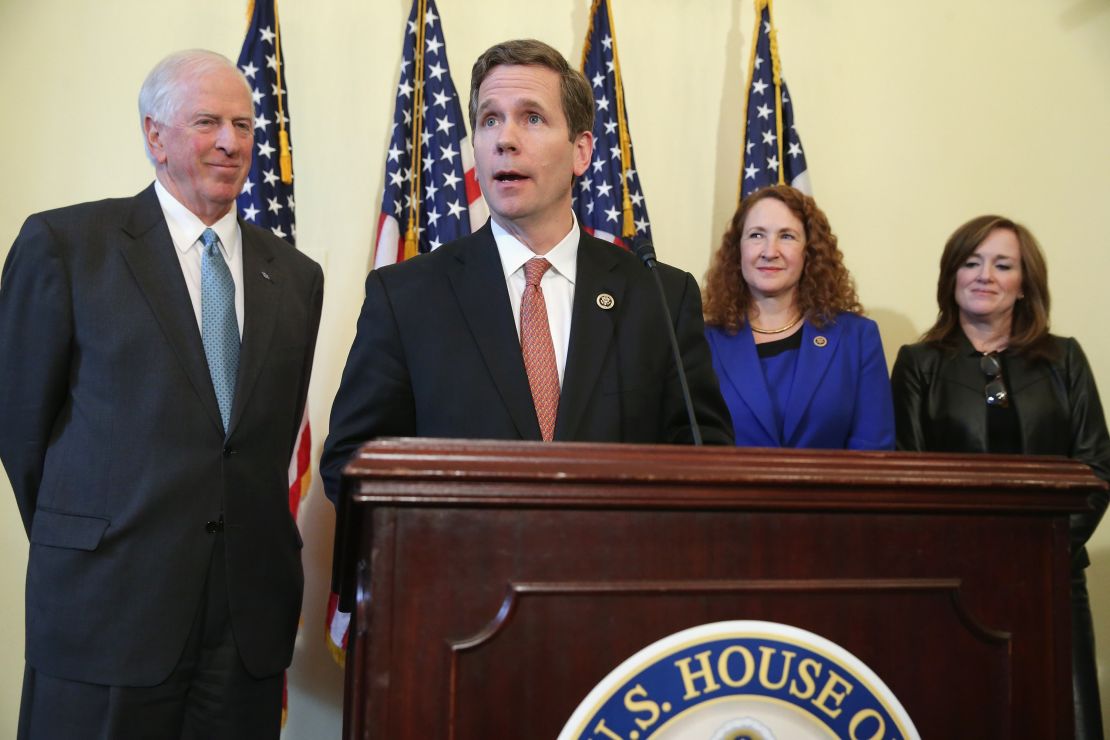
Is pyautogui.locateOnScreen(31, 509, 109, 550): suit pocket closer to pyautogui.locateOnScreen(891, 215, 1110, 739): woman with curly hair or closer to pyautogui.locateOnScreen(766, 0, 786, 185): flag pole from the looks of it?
pyautogui.locateOnScreen(891, 215, 1110, 739): woman with curly hair

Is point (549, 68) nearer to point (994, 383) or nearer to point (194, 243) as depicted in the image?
point (194, 243)

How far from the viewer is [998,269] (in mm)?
3115

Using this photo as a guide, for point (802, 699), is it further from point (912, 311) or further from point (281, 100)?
point (912, 311)

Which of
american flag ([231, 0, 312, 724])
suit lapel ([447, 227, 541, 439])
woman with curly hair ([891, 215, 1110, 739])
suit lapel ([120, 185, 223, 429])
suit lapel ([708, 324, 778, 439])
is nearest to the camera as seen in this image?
suit lapel ([447, 227, 541, 439])

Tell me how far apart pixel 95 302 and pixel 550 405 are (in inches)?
38.3

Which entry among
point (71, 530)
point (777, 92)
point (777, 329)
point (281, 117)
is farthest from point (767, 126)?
point (71, 530)

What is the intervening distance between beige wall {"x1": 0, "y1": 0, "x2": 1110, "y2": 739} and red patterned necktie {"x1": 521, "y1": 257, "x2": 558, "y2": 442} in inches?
70.7

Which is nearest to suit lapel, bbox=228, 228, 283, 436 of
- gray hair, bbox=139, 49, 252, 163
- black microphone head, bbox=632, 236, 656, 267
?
gray hair, bbox=139, 49, 252, 163

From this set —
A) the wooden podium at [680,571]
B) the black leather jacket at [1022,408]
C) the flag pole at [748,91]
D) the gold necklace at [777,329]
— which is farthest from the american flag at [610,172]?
the wooden podium at [680,571]

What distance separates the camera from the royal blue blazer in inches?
111

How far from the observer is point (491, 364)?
173 centimetres

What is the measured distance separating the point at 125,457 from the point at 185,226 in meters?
0.54

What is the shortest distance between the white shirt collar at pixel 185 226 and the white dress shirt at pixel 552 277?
66 cm

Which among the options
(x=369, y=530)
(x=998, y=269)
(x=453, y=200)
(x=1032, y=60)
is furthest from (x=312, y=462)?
(x=1032, y=60)
